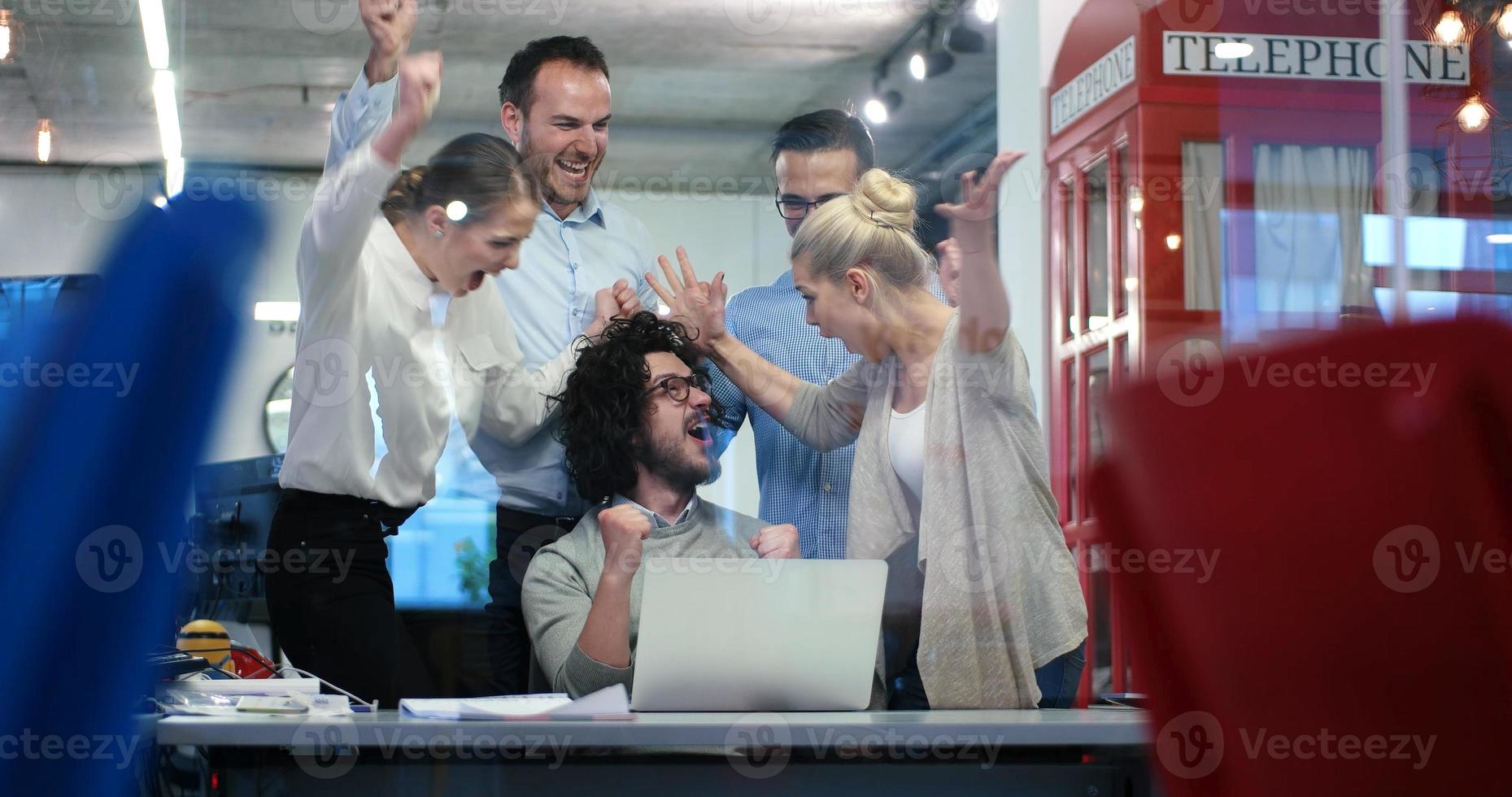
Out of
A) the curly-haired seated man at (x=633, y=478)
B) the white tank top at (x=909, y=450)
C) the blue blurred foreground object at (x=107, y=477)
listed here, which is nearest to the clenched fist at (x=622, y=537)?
the curly-haired seated man at (x=633, y=478)

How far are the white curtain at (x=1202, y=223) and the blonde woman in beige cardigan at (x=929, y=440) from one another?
2.81 feet

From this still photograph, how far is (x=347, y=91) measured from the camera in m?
2.80

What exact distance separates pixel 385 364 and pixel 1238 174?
229 cm

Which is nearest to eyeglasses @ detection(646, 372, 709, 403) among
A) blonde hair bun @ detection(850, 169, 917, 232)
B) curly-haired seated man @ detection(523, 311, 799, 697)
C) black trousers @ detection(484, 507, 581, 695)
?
curly-haired seated man @ detection(523, 311, 799, 697)

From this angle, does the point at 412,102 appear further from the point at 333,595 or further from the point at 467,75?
the point at 333,595

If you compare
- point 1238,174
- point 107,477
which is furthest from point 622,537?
point 1238,174

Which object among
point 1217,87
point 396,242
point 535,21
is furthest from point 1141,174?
point 396,242

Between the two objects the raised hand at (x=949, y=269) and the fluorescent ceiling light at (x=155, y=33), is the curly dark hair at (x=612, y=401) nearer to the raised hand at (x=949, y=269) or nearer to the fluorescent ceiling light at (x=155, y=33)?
the raised hand at (x=949, y=269)

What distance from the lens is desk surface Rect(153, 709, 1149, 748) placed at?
5.21 ft

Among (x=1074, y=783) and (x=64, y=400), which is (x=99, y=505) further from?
(x=1074, y=783)

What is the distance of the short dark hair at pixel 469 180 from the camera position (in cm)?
270

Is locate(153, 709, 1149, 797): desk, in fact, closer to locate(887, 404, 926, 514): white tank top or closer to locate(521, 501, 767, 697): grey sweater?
locate(521, 501, 767, 697): grey sweater

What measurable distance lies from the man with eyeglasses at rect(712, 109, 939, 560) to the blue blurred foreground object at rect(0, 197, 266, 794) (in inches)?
85.1

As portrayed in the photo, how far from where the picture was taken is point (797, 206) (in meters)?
2.88
